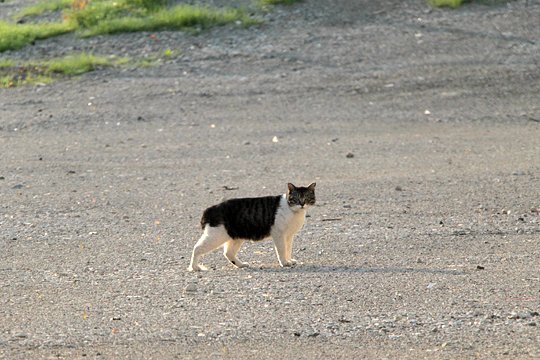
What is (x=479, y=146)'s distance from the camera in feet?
48.8

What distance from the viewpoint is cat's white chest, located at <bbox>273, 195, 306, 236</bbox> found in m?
9.49

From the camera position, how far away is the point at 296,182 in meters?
13.1

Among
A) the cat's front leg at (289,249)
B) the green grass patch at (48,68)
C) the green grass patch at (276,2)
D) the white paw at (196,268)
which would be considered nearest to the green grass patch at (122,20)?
the green grass patch at (276,2)

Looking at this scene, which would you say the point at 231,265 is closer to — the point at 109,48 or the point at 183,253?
the point at 183,253

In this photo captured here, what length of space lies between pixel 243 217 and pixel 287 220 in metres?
0.34

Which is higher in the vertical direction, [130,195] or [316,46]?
[130,195]

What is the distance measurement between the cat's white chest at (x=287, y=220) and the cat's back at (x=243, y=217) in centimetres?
4

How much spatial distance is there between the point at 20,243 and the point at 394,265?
3287 millimetres

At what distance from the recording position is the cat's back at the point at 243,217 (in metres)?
9.42

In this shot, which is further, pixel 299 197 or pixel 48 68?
pixel 48 68

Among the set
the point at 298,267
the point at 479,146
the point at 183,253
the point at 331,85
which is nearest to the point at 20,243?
the point at 183,253

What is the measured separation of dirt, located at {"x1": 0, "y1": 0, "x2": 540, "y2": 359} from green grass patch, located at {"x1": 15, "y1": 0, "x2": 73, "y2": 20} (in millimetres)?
795

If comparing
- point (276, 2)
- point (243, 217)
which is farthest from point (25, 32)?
point (243, 217)

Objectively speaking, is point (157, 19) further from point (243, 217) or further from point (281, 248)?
point (281, 248)
